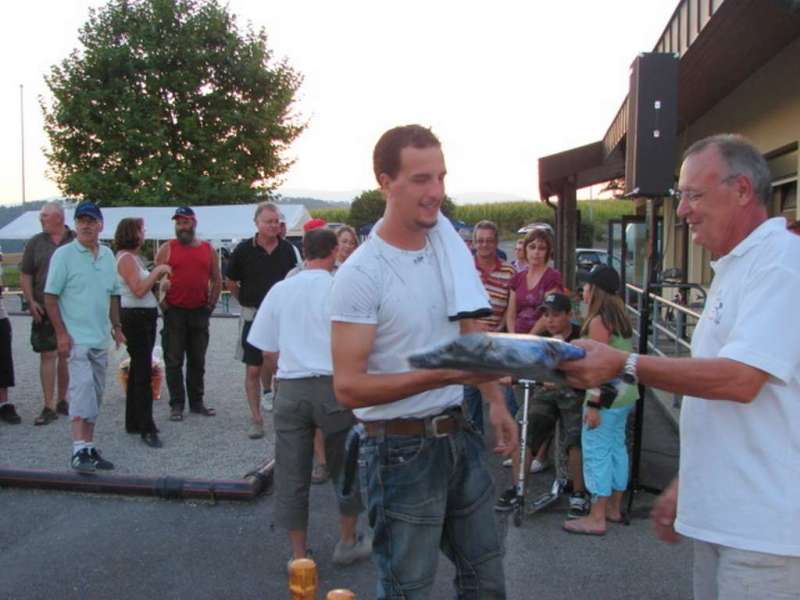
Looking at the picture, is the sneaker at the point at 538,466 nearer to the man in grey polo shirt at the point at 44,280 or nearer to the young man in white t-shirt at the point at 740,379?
the young man in white t-shirt at the point at 740,379

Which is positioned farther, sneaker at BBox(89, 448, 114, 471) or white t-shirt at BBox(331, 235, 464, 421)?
sneaker at BBox(89, 448, 114, 471)

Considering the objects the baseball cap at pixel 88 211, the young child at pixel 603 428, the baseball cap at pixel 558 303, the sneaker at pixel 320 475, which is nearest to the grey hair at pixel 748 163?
the young child at pixel 603 428

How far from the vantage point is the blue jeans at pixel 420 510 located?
2.55 metres

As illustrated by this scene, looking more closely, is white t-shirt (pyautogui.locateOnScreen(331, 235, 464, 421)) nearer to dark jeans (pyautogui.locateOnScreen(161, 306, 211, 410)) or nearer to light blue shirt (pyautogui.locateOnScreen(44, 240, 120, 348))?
light blue shirt (pyautogui.locateOnScreen(44, 240, 120, 348))

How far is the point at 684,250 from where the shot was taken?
13148 mm

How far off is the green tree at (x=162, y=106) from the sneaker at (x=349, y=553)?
30.1m

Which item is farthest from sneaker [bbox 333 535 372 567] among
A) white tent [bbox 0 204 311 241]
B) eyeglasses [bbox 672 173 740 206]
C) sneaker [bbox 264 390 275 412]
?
white tent [bbox 0 204 311 241]

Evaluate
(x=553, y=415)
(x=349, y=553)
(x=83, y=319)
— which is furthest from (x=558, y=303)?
(x=83, y=319)

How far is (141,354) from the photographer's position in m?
6.55

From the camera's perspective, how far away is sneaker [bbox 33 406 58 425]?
753cm

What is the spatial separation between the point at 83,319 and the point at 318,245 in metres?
2.47

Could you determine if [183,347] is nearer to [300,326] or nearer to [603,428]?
[300,326]

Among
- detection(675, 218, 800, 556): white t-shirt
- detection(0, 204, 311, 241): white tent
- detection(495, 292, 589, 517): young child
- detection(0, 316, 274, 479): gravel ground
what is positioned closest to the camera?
detection(675, 218, 800, 556): white t-shirt

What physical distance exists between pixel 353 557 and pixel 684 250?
410 inches
